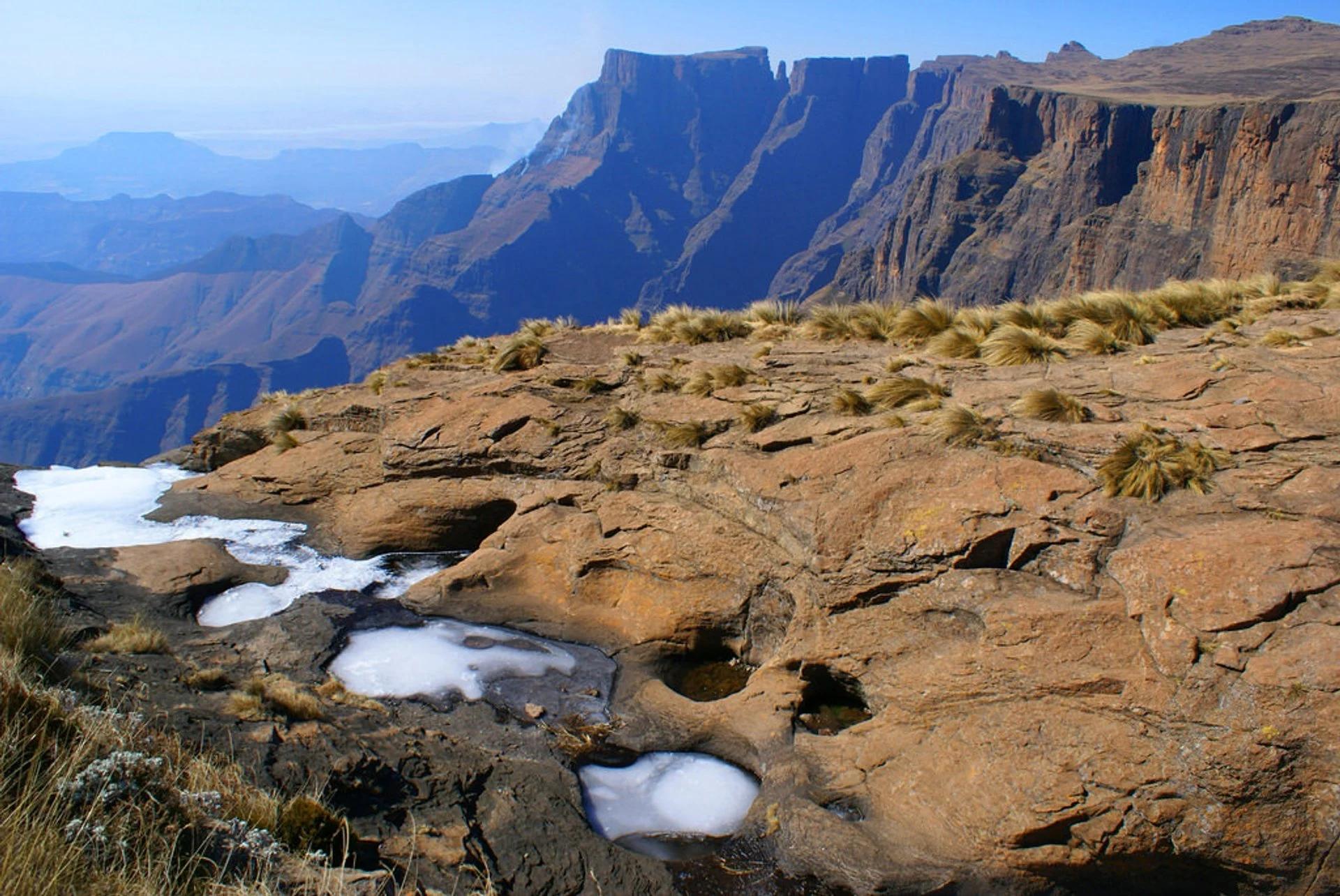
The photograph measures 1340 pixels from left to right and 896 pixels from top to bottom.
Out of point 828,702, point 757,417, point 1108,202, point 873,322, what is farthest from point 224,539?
point 1108,202

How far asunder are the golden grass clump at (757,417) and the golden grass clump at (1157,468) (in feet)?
13.1

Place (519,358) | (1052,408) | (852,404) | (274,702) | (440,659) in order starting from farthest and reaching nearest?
1. (519,358)
2. (852,404)
3. (1052,408)
4. (440,659)
5. (274,702)

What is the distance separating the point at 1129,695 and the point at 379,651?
24.3 ft

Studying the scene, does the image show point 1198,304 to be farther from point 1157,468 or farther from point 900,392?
point 1157,468

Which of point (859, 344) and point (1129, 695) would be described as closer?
point (1129, 695)

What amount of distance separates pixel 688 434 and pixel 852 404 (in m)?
2.18

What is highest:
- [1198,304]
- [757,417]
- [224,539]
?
[1198,304]

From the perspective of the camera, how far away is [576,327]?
A: 17.0 metres

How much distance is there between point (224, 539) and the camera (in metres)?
11.5

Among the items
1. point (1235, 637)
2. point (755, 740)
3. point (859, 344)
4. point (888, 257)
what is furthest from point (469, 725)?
point (888, 257)

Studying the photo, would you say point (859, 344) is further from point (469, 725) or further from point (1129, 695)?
point (469, 725)

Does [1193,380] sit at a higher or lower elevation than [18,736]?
higher

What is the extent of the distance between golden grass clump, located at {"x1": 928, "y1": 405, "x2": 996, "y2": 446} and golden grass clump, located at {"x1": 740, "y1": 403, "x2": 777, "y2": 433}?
7.06 feet

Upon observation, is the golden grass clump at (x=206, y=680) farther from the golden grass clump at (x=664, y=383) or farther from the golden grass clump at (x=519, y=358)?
the golden grass clump at (x=519, y=358)
